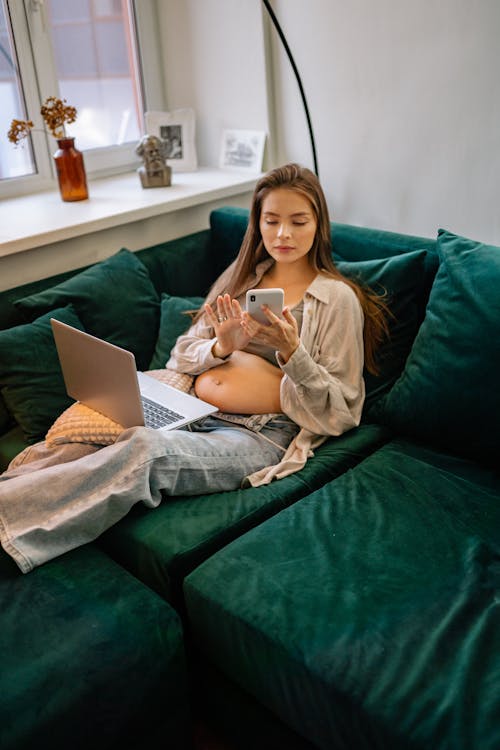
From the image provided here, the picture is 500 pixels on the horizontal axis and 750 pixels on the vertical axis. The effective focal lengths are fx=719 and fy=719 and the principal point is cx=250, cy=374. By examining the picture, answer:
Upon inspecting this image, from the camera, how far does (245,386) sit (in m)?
1.86

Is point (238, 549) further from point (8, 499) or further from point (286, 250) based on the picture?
point (286, 250)

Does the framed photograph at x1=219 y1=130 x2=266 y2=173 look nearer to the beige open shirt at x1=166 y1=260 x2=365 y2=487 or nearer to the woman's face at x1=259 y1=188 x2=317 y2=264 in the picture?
the woman's face at x1=259 y1=188 x2=317 y2=264

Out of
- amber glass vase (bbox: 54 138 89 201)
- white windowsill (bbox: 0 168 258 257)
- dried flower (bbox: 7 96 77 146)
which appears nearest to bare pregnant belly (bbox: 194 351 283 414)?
white windowsill (bbox: 0 168 258 257)

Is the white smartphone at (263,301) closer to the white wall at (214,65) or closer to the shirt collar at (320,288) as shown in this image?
the shirt collar at (320,288)

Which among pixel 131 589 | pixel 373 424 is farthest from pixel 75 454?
pixel 373 424

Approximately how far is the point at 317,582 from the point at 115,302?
112 cm

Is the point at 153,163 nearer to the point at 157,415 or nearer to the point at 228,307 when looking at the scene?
the point at 228,307

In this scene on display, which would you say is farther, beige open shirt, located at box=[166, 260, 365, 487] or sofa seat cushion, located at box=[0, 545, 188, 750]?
beige open shirt, located at box=[166, 260, 365, 487]

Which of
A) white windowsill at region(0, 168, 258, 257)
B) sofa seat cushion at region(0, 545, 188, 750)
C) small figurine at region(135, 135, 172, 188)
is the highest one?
small figurine at region(135, 135, 172, 188)

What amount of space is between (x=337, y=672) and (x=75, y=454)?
819 mm

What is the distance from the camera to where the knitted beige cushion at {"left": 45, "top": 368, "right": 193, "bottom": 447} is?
5.56 ft

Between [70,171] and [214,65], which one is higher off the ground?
[214,65]

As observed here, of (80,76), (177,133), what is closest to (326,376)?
(177,133)

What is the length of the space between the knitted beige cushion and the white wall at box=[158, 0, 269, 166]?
148 centimetres
